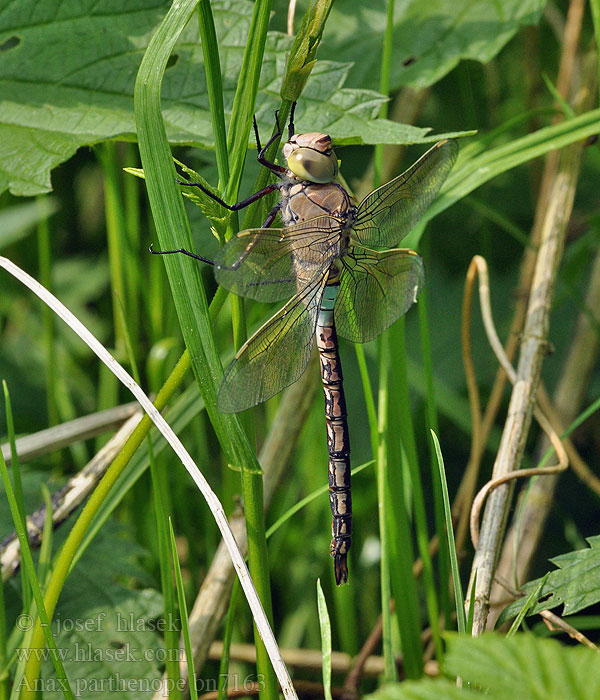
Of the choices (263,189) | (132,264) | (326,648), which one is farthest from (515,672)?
(132,264)

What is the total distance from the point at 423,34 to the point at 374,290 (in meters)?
0.83

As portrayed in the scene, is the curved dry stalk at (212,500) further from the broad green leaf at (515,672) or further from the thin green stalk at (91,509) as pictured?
the broad green leaf at (515,672)

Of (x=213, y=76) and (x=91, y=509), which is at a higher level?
(x=213, y=76)

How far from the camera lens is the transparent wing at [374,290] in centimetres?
120

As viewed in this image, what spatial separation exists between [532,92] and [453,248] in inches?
22.9

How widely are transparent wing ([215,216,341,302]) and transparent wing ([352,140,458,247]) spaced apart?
91 mm

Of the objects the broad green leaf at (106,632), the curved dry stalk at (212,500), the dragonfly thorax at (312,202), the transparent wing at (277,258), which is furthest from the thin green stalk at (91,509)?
the dragonfly thorax at (312,202)

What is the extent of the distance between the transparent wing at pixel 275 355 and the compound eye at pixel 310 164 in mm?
177

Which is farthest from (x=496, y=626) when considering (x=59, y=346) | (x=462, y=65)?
(x=59, y=346)

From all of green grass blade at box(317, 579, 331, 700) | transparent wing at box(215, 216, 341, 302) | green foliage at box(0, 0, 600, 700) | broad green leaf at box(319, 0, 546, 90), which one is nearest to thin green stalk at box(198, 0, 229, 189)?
green foliage at box(0, 0, 600, 700)

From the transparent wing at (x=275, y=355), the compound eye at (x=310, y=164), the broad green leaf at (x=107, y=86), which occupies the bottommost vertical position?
the transparent wing at (x=275, y=355)

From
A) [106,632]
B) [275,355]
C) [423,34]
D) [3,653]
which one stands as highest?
[423,34]

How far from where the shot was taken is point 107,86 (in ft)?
4.47

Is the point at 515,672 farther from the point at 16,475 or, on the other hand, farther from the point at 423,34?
the point at 423,34
